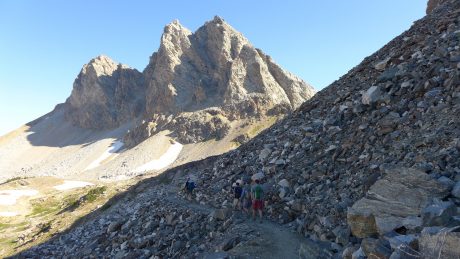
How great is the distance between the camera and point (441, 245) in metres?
7.95

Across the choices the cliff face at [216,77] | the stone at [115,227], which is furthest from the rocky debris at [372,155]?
the cliff face at [216,77]

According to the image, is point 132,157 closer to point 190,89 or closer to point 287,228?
point 190,89

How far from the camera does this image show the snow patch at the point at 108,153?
144 meters

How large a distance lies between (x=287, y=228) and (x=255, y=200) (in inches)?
101

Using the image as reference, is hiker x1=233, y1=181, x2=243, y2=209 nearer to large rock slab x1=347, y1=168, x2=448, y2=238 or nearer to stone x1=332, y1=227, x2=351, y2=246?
stone x1=332, y1=227, x2=351, y2=246

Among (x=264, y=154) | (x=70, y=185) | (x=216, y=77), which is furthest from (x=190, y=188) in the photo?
(x=216, y=77)

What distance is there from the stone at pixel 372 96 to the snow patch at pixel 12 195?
81.6 metres

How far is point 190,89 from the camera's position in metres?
166

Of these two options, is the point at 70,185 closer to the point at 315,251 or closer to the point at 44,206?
the point at 44,206

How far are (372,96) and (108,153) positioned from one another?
14466 cm

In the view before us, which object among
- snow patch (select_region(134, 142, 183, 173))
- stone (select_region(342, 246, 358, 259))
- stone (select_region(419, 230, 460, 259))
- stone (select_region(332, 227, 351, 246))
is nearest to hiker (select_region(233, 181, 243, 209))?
stone (select_region(332, 227, 351, 246))

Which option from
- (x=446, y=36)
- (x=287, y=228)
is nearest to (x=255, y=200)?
(x=287, y=228)

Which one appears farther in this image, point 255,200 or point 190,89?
point 190,89

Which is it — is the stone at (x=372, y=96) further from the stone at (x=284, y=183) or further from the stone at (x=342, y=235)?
the stone at (x=342, y=235)
